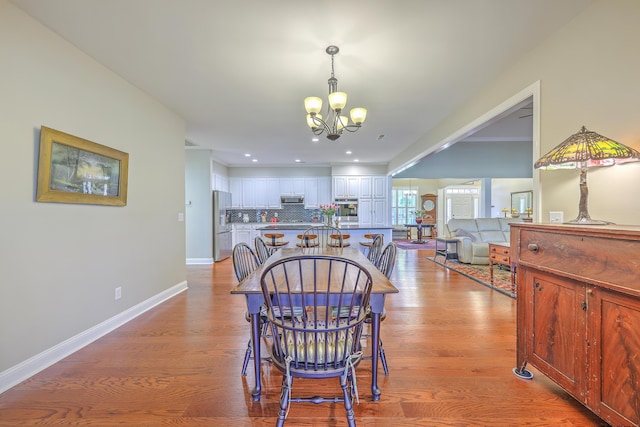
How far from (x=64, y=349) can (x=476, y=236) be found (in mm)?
6624

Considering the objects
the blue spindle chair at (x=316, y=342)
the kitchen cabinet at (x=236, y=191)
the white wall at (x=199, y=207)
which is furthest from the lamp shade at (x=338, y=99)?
the kitchen cabinet at (x=236, y=191)

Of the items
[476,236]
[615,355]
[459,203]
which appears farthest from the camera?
[459,203]

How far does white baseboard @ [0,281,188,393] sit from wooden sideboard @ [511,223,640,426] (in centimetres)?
337

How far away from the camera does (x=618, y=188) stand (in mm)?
Answer: 1682

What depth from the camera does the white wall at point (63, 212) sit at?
1864mm

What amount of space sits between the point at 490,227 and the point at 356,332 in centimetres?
609

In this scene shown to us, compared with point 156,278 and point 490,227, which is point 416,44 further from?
point 490,227

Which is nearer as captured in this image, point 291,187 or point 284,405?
point 284,405

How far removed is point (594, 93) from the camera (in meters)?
1.80

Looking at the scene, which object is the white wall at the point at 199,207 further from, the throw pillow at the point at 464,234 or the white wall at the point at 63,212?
the throw pillow at the point at 464,234

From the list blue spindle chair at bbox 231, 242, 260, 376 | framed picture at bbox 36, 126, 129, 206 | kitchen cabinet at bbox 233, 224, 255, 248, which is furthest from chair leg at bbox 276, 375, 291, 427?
kitchen cabinet at bbox 233, 224, 255, 248

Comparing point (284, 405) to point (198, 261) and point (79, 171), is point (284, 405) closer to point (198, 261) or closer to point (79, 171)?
point (79, 171)

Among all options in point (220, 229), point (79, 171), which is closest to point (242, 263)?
point (79, 171)

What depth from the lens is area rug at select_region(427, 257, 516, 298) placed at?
4.04 metres
